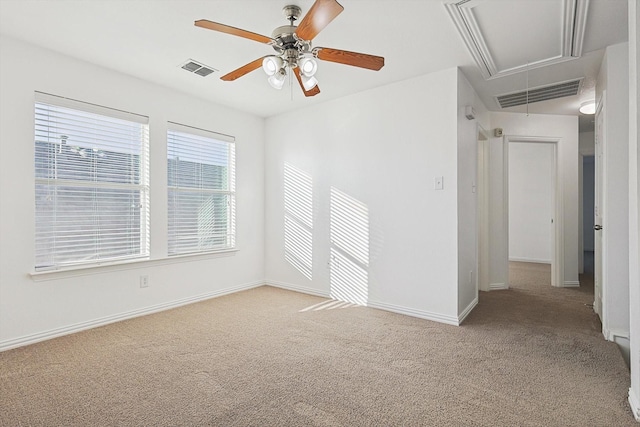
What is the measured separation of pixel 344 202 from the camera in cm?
407

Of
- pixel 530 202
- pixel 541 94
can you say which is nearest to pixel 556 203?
pixel 541 94

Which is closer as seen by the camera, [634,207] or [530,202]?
[634,207]

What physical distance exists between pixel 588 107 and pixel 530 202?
3.39m

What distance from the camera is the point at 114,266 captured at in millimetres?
3311

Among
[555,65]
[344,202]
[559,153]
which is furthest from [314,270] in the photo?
[559,153]

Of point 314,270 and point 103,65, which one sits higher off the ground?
point 103,65

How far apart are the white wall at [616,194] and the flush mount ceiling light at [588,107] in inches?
56.4

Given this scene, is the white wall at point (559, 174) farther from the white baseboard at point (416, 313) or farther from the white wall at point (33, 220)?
the white wall at point (33, 220)

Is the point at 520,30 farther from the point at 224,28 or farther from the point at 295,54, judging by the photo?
the point at 224,28

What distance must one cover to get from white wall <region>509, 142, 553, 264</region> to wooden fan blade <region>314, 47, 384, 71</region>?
243 inches

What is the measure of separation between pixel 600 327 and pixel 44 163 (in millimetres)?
5257

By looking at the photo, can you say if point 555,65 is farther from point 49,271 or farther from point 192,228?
point 49,271

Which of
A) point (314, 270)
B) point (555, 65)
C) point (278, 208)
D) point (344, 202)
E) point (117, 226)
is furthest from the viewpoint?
point (278, 208)

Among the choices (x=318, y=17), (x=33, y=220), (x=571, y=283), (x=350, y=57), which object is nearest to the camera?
(x=318, y=17)
